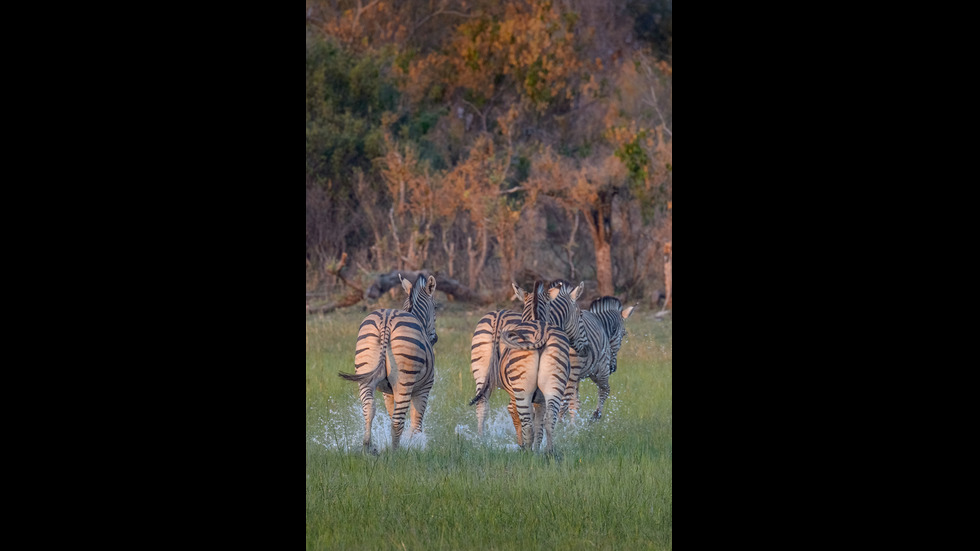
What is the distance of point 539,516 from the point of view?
5.54 meters

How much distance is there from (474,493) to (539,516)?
45cm

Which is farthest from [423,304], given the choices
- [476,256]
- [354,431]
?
[476,256]

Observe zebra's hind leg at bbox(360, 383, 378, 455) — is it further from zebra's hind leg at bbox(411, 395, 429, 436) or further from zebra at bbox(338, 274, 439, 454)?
zebra's hind leg at bbox(411, 395, 429, 436)

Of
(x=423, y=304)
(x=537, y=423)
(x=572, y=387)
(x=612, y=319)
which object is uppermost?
(x=423, y=304)

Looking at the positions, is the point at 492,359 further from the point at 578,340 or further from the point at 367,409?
the point at 367,409

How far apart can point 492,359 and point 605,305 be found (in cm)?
156

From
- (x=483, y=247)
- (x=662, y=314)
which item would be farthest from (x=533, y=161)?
(x=662, y=314)

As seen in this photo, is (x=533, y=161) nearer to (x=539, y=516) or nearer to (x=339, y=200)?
(x=339, y=200)

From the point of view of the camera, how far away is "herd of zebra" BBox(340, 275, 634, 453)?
6.11 metres

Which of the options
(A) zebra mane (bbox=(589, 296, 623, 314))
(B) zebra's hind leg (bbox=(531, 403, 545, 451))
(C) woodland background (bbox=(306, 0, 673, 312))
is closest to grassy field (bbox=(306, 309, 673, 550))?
(B) zebra's hind leg (bbox=(531, 403, 545, 451))

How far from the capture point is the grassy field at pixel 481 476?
17.8 ft

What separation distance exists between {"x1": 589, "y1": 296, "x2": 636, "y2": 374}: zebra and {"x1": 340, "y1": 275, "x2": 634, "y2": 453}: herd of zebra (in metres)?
0.81

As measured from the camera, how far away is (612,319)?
7.56 m

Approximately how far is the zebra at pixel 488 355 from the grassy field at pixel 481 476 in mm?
181
